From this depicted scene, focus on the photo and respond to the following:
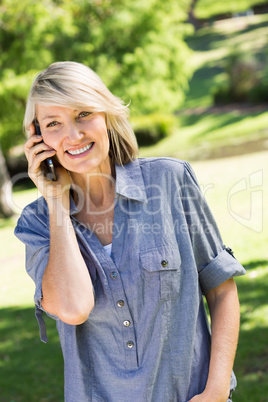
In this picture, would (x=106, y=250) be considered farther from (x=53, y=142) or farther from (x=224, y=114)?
(x=224, y=114)

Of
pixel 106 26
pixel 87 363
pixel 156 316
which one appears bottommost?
pixel 87 363

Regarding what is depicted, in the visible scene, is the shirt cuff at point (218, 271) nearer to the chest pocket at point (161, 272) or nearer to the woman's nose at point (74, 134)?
the chest pocket at point (161, 272)

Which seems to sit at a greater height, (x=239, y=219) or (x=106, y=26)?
(x=106, y=26)

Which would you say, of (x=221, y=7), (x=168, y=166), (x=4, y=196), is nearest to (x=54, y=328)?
(x=168, y=166)

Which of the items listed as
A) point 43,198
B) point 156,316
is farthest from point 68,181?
point 156,316

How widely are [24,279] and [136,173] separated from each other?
6.91 metres

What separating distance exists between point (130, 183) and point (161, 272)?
395 millimetres

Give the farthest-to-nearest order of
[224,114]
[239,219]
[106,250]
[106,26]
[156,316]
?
[224,114], [106,26], [239,219], [106,250], [156,316]

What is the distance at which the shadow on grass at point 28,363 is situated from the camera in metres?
5.02

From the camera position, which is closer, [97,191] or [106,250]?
[106,250]

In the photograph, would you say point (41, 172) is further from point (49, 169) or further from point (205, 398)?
point (205, 398)

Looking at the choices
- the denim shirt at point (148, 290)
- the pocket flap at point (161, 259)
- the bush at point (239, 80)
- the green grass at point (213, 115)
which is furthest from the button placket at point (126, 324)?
the bush at point (239, 80)

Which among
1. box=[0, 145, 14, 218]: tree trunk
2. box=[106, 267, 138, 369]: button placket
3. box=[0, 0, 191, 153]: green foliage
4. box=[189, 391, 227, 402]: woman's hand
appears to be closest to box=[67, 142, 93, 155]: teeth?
box=[106, 267, 138, 369]: button placket

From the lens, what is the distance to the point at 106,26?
20375mm
